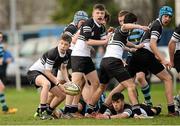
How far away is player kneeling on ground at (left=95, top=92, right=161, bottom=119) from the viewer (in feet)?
53.3

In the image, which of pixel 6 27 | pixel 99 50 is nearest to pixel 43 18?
pixel 6 27

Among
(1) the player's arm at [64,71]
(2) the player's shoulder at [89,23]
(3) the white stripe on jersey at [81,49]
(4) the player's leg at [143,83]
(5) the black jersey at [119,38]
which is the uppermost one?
(2) the player's shoulder at [89,23]

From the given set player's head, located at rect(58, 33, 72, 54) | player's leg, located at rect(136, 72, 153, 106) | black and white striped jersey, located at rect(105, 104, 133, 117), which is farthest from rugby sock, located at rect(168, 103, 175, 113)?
player's head, located at rect(58, 33, 72, 54)

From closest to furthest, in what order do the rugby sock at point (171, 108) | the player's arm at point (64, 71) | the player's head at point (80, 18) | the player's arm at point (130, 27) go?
1. the player's arm at point (130, 27)
2. the player's arm at point (64, 71)
3. the rugby sock at point (171, 108)
4. the player's head at point (80, 18)

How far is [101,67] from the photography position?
16.6m

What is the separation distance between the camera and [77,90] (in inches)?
628

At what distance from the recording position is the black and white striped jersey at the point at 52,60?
16.2 m

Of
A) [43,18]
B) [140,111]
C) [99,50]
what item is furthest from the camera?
[43,18]

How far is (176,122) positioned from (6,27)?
5441cm

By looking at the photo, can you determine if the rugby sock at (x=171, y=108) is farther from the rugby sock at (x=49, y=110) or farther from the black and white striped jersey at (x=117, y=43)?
the rugby sock at (x=49, y=110)

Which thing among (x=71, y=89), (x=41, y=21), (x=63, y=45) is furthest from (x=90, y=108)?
(x=41, y=21)

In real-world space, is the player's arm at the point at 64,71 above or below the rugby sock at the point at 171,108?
above

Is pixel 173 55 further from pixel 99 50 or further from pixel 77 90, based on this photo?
pixel 99 50

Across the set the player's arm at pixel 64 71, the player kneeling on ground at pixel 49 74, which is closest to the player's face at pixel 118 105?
the player kneeling on ground at pixel 49 74
